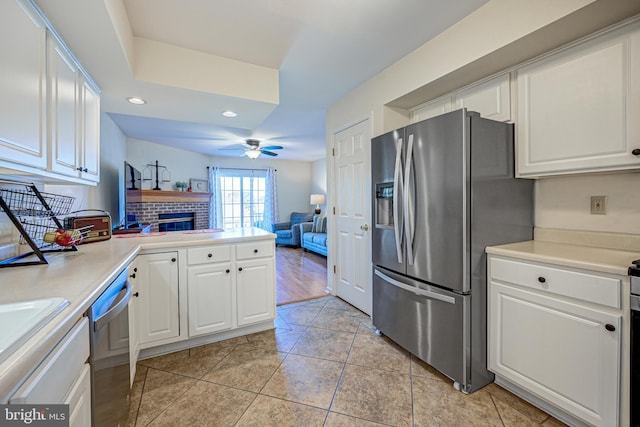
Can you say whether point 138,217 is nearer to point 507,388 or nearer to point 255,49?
point 255,49

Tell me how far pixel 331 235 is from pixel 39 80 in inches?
106

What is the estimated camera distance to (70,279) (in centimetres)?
108

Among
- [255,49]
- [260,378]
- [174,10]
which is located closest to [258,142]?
[255,49]

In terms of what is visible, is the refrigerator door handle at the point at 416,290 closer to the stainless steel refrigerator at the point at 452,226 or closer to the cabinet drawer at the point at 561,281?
the stainless steel refrigerator at the point at 452,226

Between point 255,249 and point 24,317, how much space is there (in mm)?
1592

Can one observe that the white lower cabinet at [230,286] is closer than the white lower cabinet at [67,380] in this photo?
No

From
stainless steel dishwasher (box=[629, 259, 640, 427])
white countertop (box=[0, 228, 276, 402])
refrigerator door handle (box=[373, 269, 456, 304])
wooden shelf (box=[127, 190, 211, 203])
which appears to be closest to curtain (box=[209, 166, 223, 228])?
wooden shelf (box=[127, 190, 211, 203])

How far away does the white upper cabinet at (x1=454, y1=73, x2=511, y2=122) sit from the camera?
1850 mm

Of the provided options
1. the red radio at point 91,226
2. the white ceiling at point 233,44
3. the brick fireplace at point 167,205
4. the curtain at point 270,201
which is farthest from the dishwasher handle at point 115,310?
the curtain at point 270,201

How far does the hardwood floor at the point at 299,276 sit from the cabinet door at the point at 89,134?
2.12 m

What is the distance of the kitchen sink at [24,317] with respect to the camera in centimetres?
61

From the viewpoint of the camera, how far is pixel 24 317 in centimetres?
77

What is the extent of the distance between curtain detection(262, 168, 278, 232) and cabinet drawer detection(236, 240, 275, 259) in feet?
16.1

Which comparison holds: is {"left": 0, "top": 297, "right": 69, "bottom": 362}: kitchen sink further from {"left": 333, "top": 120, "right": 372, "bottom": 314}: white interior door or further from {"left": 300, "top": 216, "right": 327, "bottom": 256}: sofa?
{"left": 300, "top": 216, "right": 327, "bottom": 256}: sofa
